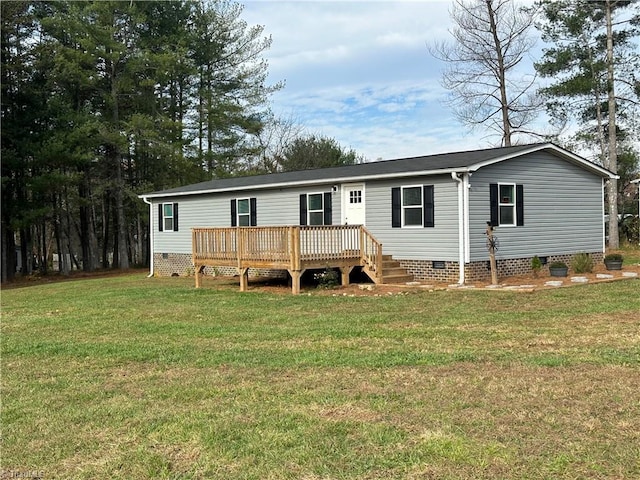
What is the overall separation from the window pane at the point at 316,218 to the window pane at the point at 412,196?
8.52ft

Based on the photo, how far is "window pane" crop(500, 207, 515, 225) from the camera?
45.6 feet

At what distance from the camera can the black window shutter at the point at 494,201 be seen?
13594 mm

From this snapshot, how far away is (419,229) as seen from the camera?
45.2ft

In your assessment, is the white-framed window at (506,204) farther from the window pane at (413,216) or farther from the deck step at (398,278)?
the deck step at (398,278)

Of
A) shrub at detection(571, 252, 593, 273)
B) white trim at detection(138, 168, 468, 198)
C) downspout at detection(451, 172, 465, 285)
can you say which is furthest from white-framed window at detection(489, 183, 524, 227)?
shrub at detection(571, 252, 593, 273)

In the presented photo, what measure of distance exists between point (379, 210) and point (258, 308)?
5.22 m

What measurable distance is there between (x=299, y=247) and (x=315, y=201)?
11.4ft

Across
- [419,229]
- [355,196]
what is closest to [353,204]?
[355,196]

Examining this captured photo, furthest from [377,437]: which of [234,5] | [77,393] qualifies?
[234,5]

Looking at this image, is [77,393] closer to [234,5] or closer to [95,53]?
[95,53]

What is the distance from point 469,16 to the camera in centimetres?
2508

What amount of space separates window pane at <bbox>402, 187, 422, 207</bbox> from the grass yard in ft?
→ 17.5

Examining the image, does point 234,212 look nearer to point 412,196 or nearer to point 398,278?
point 412,196

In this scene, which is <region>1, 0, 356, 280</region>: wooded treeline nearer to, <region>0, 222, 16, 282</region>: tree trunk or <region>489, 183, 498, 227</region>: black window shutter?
<region>0, 222, 16, 282</region>: tree trunk
